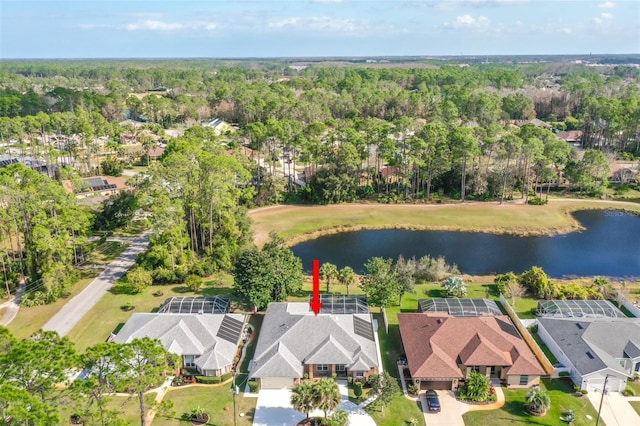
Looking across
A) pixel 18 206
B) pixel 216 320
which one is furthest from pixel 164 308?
pixel 18 206

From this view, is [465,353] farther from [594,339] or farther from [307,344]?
[307,344]

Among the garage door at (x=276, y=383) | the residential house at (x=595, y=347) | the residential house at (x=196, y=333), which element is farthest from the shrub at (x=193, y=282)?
the residential house at (x=595, y=347)

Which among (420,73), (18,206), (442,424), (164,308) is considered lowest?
(442,424)

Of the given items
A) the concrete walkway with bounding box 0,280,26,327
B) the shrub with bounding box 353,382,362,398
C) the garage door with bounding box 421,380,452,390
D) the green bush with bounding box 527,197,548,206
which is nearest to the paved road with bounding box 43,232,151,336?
the concrete walkway with bounding box 0,280,26,327

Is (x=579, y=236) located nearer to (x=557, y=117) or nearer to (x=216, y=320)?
(x=216, y=320)

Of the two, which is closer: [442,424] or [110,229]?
[442,424]

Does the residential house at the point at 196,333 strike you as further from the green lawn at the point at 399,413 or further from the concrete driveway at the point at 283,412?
the green lawn at the point at 399,413

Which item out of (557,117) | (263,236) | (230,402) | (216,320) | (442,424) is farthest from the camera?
(557,117)
